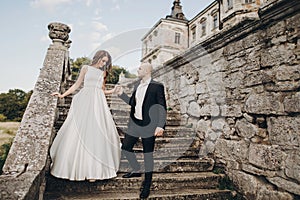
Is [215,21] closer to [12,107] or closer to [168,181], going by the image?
[12,107]

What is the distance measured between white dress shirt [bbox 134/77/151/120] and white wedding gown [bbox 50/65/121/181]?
359 millimetres

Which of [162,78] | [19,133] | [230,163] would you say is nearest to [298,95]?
[230,163]

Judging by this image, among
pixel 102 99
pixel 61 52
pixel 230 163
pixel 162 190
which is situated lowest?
pixel 162 190

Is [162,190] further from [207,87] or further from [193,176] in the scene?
[207,87]

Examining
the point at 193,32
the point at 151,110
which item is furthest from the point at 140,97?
the point at 193,32

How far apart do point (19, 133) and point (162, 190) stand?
1.74 m

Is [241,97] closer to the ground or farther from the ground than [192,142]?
farther from the ground

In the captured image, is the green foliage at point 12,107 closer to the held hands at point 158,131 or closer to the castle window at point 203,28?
the held hands at point 158,131

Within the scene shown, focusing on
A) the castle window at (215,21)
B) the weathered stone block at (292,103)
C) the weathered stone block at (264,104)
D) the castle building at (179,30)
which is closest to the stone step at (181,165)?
the weathered stone block at (264,104)

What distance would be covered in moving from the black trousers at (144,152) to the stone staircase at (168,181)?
158 millimetres

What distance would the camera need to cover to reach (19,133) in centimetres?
193

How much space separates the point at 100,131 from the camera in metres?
2.21

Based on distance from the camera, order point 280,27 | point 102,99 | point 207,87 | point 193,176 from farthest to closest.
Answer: point 207,87
point 193,176
point 102,99
point 280,27

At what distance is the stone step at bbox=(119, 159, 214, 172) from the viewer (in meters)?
2.75
